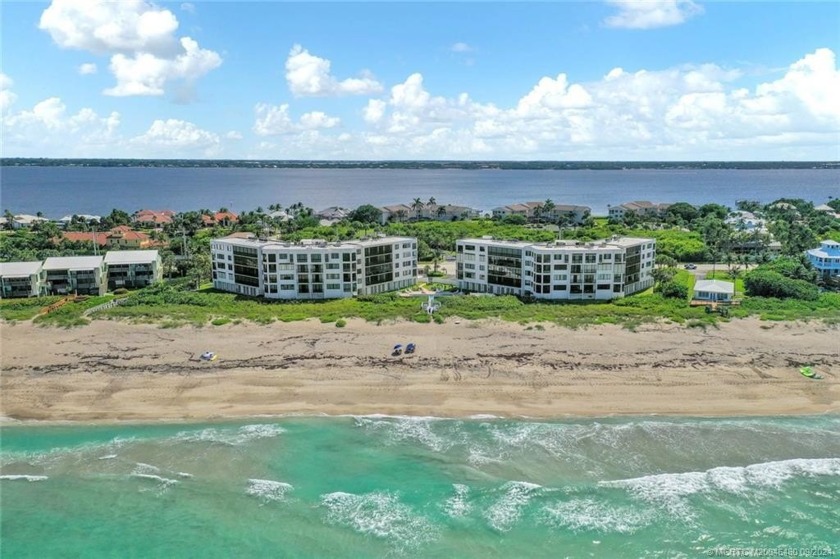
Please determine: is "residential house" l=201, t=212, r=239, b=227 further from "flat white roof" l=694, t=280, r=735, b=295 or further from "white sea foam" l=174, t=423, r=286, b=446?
"white sea foam" l=174, t=423, r=286, b=446

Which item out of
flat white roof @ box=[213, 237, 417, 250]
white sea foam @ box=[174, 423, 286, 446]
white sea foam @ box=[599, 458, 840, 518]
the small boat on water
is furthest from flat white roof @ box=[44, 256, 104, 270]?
the small boat on water

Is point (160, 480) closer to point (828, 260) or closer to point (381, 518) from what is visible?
point (381, 518)

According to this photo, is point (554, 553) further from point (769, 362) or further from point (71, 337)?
point (71, 337)

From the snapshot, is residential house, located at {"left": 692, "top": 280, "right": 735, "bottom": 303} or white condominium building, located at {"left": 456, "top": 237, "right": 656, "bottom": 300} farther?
white condominium building, located at {"left": 456, "top": 237, "right": 656, "bottom": 300}

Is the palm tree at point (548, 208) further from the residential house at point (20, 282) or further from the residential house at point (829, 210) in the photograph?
the residential house at point (20, 282)

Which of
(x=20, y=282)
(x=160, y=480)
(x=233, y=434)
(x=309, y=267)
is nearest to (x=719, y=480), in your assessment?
(x=233, y=434)

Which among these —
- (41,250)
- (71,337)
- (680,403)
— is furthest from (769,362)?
(41,250)
